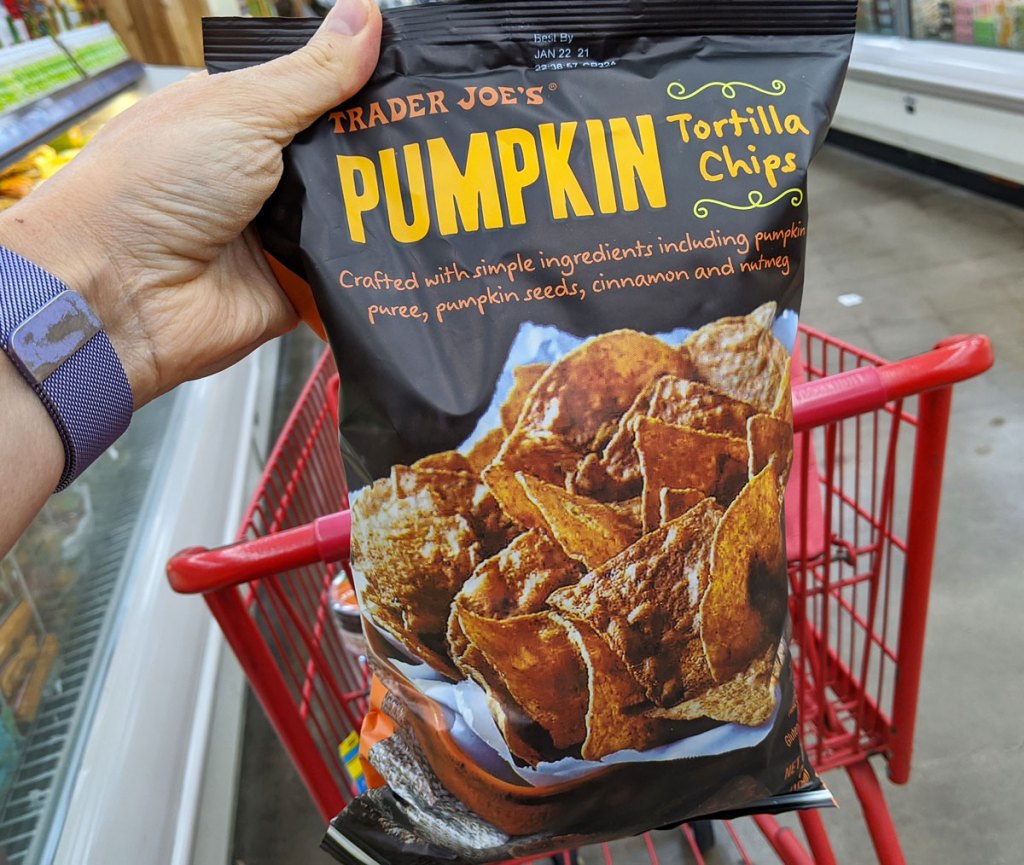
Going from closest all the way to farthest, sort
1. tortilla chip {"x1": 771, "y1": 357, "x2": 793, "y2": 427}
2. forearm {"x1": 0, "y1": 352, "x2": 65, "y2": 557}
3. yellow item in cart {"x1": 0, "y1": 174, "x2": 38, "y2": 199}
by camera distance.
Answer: forearm {"x1": 0, "y1": 352, "x2": 65, "y2": 557} < tortilla chip {"x1": 771, "y1": 357, "x2": 793, "y2": 427} < yellow item in cart {"x1": 0, "y1": 174, "x2": 38, "y2": 199}

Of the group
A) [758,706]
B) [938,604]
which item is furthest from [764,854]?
[758,706]

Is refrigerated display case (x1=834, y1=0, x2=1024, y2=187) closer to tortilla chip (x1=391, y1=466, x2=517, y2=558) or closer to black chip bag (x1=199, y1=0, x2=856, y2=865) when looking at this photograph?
black chip bag (x1=199, y1=0, x2=856, y2=865)

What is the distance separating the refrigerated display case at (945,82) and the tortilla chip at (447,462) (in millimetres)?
3163

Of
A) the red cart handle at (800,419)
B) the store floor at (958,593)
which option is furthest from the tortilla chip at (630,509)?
the store floor at (958,593)

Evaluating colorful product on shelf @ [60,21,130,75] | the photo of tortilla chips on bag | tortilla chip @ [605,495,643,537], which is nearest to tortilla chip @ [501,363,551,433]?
the photo of tortilla chips on bag

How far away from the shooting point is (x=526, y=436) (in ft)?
2.24

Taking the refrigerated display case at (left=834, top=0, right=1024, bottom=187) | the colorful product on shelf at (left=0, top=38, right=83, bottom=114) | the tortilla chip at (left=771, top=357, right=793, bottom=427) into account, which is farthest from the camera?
the refrigerated display case at (left=834, top=0, right=1024, bottom=187)

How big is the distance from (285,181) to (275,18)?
5.3 inches

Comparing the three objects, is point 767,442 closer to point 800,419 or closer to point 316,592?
point 800,419

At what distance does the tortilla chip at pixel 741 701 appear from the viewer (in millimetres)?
744

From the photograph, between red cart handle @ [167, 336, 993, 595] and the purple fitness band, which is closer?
the purple fitness band

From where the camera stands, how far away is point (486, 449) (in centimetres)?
68

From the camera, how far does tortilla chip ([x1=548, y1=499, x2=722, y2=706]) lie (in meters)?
0.70

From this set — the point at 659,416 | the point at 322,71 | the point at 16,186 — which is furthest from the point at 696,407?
the point at 16,186
